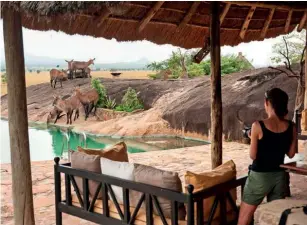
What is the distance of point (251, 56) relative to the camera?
17.0m

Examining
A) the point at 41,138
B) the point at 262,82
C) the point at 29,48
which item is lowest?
the point at 41,138

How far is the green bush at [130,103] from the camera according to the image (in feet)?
47.3

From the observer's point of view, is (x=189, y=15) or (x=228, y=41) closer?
(x=189, y=15)

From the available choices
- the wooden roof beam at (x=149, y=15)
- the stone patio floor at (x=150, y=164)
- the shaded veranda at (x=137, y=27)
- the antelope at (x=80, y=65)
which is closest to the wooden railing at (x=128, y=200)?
the shaded veranda at (x=137, y=27)

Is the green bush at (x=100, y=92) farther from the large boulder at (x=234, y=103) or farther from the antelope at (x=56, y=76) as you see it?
the large boulder at (x=234, y=103)

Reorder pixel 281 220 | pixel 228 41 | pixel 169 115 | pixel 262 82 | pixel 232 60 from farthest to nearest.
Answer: pixel 232 60 < pixel 169 115 < pixel 262 82 < pixel 228 41 < pixel 281 220

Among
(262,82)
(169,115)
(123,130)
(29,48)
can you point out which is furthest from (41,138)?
(29,48)

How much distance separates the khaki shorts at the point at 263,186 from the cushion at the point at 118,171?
0.72 m

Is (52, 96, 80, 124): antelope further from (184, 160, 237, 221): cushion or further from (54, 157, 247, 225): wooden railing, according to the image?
(184, 160, 237, 221): cushion

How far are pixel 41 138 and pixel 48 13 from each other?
32.0 ft

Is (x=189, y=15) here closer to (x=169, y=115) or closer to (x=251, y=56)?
(x=169, y=115)

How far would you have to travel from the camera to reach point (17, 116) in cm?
Result: 308

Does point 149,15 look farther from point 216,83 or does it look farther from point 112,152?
point 112,152

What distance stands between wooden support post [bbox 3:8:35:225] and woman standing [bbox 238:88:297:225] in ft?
5.39
